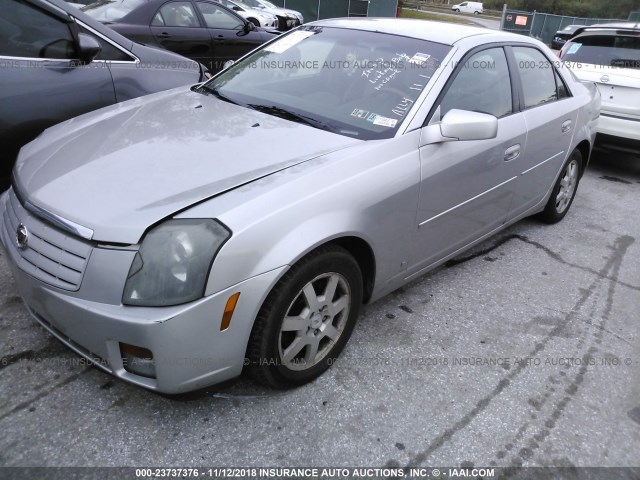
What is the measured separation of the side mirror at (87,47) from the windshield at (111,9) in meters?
3.34

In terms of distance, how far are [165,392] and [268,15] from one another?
15342 mm

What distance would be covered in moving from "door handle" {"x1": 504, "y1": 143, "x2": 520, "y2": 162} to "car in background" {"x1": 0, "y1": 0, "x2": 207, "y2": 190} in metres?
2.55

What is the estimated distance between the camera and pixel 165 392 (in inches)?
77.8

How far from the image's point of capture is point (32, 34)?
343cm

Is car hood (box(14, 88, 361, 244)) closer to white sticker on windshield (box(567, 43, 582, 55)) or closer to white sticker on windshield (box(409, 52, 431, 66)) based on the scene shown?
white sticker on windshield (box(409, 52, 431, 66))

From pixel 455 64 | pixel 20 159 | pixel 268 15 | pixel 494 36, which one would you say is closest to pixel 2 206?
pixel 20 159

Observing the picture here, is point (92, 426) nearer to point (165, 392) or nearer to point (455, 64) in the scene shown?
point (165, 392)

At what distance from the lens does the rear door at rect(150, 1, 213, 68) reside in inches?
268

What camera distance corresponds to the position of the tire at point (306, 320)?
2105 millimetres

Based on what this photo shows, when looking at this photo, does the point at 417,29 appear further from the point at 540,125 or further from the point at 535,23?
the point at 535,23

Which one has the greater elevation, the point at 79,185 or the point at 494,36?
the point at 494,36

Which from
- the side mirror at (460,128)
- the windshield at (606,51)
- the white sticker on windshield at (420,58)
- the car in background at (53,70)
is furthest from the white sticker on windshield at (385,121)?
the windshield at (606,51)

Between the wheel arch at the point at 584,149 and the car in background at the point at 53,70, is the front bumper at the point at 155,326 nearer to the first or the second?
the car in background at the point at 53,70

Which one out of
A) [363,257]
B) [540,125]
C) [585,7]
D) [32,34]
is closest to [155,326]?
[363,257]
